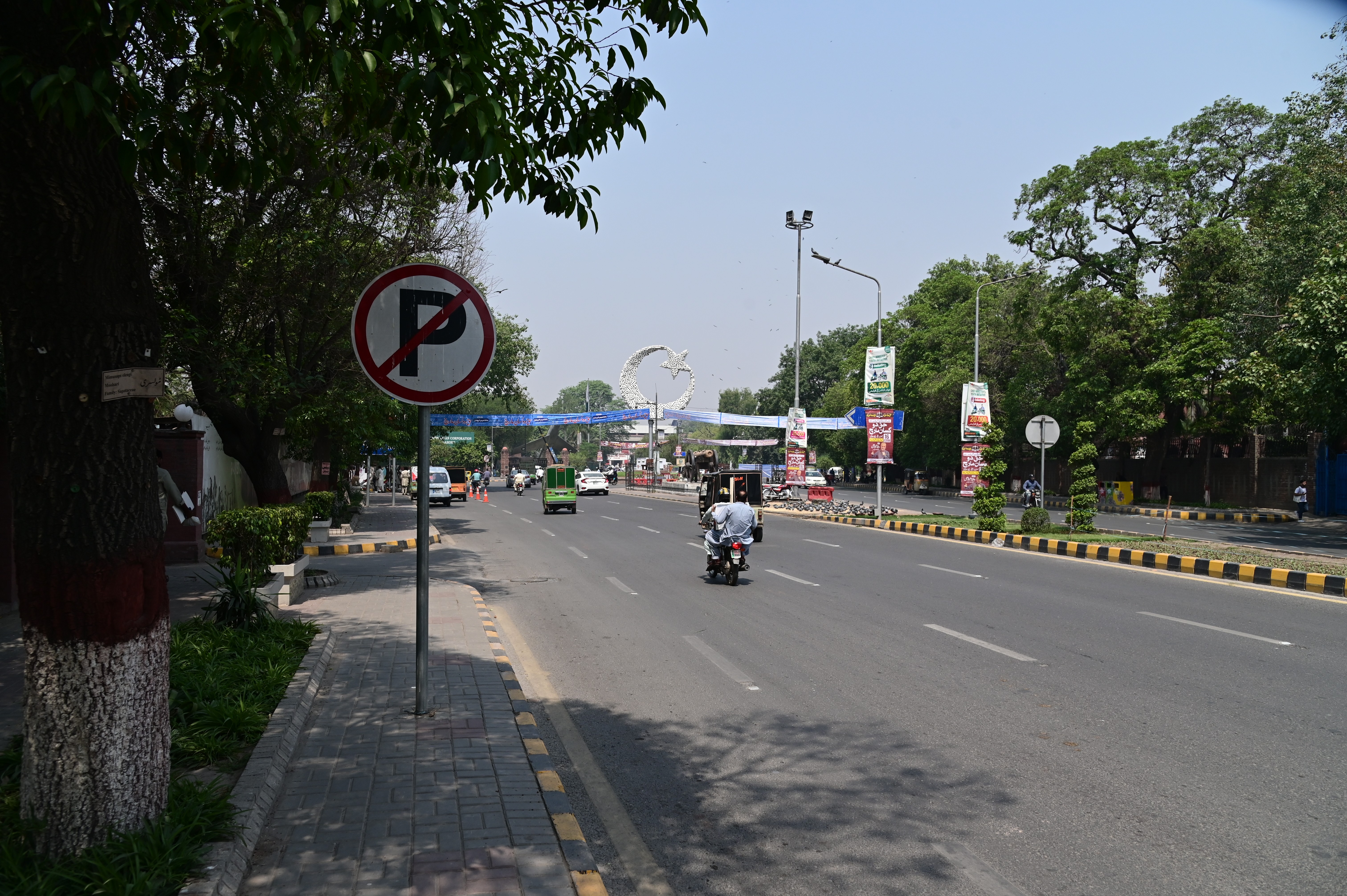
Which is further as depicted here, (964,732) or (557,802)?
(964,732)

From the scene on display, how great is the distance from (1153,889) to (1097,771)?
→ 146 centimetres

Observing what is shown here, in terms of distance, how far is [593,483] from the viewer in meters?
53.8

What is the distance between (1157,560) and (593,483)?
3954cm

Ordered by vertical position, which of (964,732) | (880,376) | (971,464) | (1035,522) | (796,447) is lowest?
(964,732)

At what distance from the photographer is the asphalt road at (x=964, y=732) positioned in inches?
162

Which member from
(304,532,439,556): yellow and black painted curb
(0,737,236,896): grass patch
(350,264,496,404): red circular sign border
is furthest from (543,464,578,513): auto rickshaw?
(0,737,236,896): grass patch

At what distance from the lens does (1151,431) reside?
36719mm

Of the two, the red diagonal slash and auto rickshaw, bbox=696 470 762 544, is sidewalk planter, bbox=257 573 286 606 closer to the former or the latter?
the red diagonal slash

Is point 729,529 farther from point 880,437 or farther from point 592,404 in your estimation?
point 592,404

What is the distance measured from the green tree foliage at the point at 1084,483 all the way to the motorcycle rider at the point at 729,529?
432 inches

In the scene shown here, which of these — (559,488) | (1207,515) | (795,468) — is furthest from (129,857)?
(1207,515)

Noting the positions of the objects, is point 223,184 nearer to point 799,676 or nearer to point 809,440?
point 799,676

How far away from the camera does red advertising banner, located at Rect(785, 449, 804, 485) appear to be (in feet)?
119

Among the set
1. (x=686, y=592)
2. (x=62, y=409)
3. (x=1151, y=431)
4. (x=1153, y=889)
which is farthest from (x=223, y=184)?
(x=1151, y=431)
